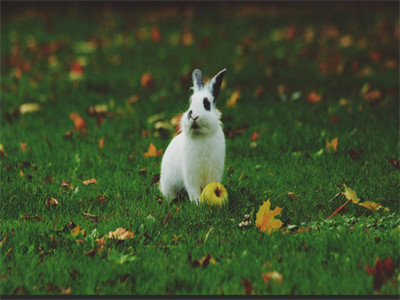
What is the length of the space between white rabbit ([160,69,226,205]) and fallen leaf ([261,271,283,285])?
1126 mm

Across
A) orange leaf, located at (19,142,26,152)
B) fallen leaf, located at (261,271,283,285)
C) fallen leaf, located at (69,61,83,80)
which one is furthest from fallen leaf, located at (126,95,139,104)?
fallen leaf, located at (261,271,283,285)

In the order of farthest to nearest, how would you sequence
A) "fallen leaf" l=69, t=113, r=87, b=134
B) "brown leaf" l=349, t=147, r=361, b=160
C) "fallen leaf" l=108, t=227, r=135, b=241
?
"fallen leaf" l=69, t=113, r=87, b=134 → "brown leaf" l=349, t=147, r=361, b=160 → "fallen leaf" l=108, t=227, r=135, b=241

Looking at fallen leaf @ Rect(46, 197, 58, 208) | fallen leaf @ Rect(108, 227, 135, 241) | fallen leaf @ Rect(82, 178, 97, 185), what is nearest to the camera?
fallen leaf @ Rect(108, 227, 135, 241)

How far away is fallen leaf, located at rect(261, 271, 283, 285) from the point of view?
2.77m

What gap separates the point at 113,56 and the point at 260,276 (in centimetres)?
669

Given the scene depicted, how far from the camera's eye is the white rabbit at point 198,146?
355 centimetres

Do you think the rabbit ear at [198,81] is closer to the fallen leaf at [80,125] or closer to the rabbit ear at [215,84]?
the rabbit ear at [215,84]

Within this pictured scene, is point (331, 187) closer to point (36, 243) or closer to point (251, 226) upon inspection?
point (251, 226)

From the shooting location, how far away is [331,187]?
4156 mm

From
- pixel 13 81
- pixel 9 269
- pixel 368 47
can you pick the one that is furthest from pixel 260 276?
pixel 368 47

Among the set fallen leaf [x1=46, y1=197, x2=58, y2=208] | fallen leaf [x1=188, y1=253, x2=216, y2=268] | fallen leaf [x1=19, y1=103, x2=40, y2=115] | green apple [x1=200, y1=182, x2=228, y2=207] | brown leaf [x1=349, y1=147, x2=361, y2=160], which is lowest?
fallen leaf [x1=188, y1=253, x2=216, y2=268]

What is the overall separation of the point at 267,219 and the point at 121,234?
0.99 meters

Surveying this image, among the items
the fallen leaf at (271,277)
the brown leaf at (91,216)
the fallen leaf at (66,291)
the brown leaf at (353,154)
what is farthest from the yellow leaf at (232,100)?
the fallen leaf at (66,291)

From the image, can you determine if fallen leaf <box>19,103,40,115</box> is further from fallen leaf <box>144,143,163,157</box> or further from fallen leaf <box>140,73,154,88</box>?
fallen leaf <box>144,143,163,157</box>
